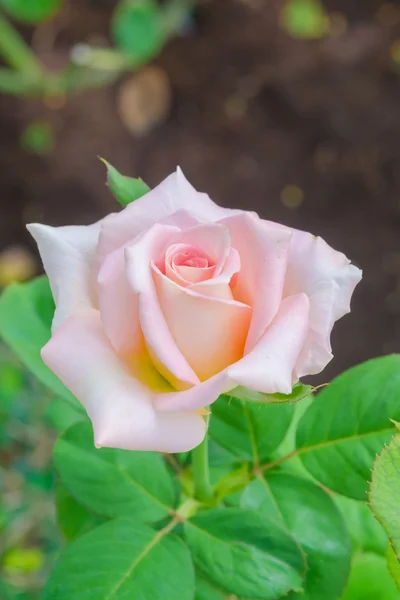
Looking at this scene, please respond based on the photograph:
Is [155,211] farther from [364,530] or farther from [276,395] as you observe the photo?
[364,530]

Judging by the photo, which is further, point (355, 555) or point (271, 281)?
point (355, 555)

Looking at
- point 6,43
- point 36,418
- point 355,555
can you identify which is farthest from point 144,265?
point 6,43

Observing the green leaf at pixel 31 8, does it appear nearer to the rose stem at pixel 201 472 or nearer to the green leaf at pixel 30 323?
the green leaf at pixel 30 323

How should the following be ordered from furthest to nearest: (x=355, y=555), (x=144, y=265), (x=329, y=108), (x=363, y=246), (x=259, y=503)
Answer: (x=329, y=108) → (x=363, y=246) → (x=355, y=555) → (x=259, y=503) → (x=144, y=265)

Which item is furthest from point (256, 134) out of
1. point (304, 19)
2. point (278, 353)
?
point (278, 353)

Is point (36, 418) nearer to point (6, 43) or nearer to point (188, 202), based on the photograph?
point (188, 202)

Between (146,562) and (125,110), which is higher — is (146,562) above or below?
above

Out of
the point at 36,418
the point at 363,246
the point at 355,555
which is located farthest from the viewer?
the point at 363,246

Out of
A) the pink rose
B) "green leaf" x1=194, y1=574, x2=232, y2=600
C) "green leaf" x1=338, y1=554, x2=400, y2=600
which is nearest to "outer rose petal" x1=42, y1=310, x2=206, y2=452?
the pink rose
